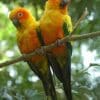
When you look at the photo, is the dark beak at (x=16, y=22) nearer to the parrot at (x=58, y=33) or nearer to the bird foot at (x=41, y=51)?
the parrot at (x=58, y=33)

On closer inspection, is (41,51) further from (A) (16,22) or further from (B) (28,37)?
(A) (16,22)

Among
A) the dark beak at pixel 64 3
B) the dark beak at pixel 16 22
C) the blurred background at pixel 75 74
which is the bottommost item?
the blurred background at pixel 75 74

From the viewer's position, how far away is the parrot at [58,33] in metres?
4.27

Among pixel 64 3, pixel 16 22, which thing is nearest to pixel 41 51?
pixel 16 22

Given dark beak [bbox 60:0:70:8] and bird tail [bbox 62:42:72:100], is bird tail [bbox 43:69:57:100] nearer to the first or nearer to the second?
bird tail [bbox 62:42:72:100]

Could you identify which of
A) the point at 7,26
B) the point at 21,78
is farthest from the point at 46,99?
the point at 7,26

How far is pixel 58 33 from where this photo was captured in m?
4.31

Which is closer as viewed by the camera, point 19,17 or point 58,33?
point 58,33

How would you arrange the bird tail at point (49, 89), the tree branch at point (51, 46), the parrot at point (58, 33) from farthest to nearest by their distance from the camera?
the parrot at point (58, 33) < the bird tail at point (49, 89) < the tree branch at point (51, 46)

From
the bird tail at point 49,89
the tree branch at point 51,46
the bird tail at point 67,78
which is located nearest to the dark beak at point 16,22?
the tree branch at point 51,46

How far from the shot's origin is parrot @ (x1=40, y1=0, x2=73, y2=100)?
14.0ft

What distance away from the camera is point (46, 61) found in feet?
14.9

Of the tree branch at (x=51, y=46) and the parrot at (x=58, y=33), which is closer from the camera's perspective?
the tree branch at (x=51, y=46)

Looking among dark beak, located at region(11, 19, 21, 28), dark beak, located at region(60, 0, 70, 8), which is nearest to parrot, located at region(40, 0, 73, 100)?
dark beak, located at region(60, 0, 70, 8)
